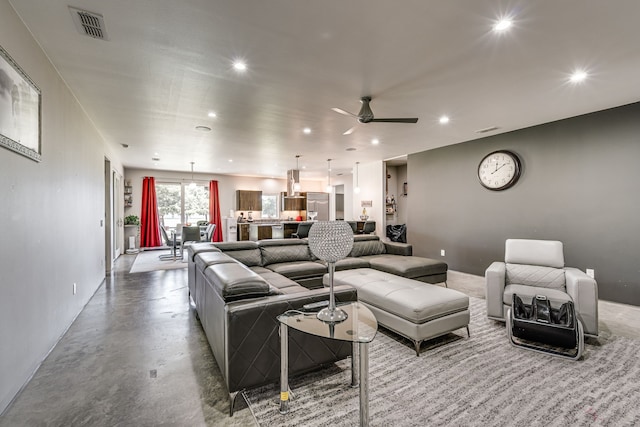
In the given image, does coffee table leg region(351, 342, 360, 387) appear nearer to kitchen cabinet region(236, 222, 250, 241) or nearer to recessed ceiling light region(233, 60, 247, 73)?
recessed ceiling light region(233, 60, 247, 73)

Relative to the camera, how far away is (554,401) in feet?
5.92

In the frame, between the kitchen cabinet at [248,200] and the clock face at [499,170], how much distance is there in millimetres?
7707

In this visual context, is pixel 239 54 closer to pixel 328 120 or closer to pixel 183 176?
pixel 328 120

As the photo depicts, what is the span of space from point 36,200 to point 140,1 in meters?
1.72

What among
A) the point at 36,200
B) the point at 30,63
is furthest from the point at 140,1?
the point at 36,200

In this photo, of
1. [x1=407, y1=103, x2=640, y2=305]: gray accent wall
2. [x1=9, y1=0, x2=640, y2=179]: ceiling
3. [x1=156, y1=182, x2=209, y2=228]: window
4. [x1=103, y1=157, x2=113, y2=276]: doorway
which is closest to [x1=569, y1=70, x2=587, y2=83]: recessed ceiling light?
[x1=9, y1=0, x2=640, y2=179]: ceiling

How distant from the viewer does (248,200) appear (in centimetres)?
1059

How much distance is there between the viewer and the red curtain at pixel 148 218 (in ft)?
29.6

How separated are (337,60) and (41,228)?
289cm

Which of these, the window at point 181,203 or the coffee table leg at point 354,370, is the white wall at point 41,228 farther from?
the window at point 181,203

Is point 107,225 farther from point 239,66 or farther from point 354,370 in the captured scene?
point 354,370

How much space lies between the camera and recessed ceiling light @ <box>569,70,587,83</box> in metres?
2.76

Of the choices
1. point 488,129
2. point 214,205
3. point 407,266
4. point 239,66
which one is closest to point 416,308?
point 407,266

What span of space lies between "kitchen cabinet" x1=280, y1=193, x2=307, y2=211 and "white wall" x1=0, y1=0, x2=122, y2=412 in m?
7.63
